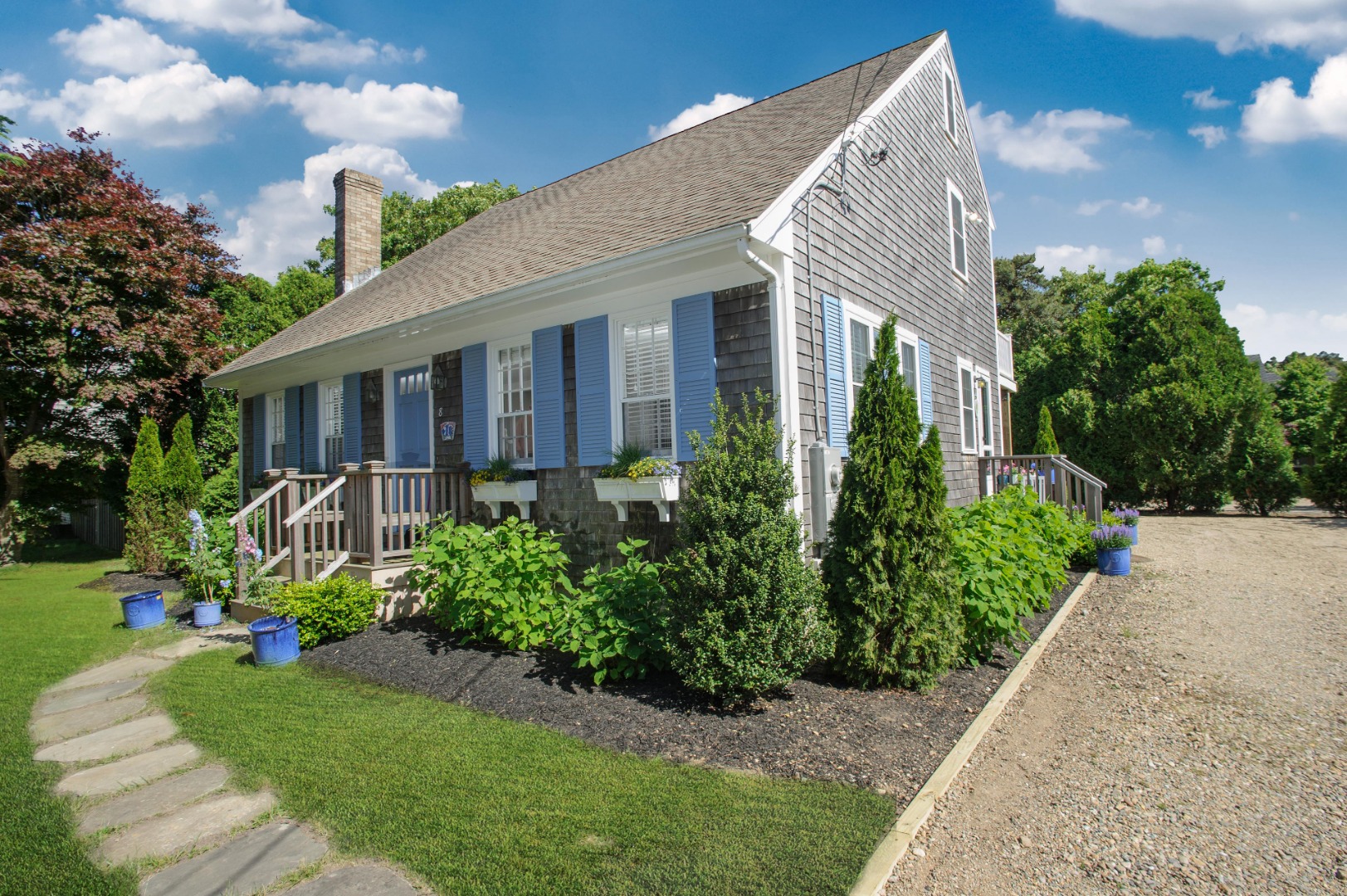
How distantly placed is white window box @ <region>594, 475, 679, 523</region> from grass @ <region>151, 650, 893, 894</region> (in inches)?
90.5

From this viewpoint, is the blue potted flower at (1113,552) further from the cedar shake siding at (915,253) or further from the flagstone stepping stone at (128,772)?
the flagstone stepping stone at (128,772)

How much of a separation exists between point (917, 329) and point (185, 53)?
10194 mm

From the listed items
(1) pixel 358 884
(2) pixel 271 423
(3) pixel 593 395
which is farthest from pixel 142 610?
(1) pixel 358 884

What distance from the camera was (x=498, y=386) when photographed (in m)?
8.08

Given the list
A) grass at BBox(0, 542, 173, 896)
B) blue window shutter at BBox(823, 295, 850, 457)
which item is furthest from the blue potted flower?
grass at BBox(0, 542, 173, 896)

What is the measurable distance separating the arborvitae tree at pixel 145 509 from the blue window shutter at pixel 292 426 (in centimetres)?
247

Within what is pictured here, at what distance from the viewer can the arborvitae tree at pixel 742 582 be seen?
169 inches

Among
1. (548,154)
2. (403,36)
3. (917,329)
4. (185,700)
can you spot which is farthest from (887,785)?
(548,154)

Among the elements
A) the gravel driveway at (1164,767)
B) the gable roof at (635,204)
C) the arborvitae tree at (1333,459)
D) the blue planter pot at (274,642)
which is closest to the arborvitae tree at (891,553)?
the gravel driveway at (1164,767)

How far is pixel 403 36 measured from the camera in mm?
8922

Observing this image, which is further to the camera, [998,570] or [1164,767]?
[998,570]

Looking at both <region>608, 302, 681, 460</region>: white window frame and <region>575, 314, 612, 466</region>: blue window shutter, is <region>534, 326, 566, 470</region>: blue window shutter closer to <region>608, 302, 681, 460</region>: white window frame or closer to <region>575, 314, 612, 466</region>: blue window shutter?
<region>575, 314, 612, 466</region>: blue window shutter

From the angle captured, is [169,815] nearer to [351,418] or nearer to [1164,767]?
[1164,767]

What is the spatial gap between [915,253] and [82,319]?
15.4 m
